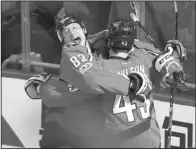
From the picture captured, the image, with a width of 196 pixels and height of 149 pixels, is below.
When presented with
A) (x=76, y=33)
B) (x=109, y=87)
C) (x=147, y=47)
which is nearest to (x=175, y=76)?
(x=147, y=47)

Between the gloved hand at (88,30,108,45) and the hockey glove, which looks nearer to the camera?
the hockey glove

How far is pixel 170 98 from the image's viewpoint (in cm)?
235

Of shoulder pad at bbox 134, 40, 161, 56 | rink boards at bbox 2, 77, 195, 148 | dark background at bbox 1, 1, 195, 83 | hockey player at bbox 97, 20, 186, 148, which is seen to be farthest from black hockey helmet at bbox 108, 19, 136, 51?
rink boards at bbox 2, 77, 195, 148

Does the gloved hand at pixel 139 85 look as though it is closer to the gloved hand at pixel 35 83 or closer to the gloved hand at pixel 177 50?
the gloved hand at pixel 177 50

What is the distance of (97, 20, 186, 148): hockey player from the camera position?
2.07 metres

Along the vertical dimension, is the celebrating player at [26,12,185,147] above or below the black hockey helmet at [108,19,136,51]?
below

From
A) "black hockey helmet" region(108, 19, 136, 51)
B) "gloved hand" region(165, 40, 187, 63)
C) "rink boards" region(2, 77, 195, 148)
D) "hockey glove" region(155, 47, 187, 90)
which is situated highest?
"black hockey helmet" region(108, 19, 136, 51)

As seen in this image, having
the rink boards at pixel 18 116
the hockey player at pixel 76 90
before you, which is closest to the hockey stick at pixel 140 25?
the hockey player at pixel 76 90

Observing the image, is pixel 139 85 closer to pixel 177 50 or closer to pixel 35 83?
pixel 177 50

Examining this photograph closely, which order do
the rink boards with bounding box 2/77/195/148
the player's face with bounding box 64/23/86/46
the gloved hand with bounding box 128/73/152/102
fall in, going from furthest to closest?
the rink boards with bounding box 2/77/195/148 < the player's face with bounding box 64/23/86/46 < the gloved hand with bounding box 128/73/152/102

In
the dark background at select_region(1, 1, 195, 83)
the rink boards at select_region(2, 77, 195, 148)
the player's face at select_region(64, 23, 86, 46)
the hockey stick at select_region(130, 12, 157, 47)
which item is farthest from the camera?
the rink boards at select_region(2, 77, 195, 148)

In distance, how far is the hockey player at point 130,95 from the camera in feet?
6.79

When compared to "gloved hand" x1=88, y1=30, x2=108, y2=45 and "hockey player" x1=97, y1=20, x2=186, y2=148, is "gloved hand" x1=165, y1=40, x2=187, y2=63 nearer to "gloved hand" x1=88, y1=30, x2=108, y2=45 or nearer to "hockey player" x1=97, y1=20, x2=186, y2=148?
"hockey player" x1=97, y1=20, x2=186, y2=148

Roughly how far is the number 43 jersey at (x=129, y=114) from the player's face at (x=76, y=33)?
13cm
